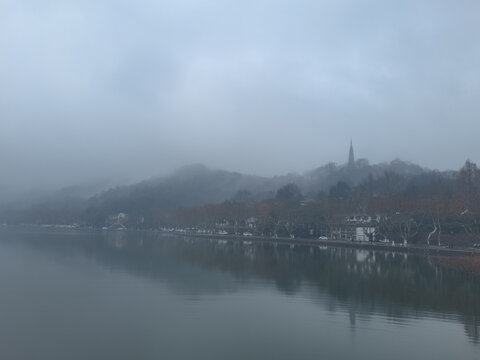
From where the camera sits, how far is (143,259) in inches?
1383

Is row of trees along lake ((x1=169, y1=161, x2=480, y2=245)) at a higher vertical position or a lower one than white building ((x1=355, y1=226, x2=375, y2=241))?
higher

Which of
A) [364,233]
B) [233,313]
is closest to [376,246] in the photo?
[364,233]

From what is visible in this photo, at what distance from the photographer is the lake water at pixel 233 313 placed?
11867 mm

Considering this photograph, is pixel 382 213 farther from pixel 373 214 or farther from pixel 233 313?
pixel 233 313

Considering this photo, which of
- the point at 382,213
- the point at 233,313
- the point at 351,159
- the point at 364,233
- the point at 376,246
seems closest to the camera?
the point at 233,313

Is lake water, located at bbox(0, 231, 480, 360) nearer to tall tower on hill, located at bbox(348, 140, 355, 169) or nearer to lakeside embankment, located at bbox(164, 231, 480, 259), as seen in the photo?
lakeside embankment, located at bbox(164, 231, 480, 259)

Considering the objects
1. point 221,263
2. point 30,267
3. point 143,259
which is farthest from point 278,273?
point 30,267

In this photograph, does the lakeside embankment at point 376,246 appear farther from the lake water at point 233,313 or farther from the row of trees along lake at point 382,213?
the lake water at point 233,313

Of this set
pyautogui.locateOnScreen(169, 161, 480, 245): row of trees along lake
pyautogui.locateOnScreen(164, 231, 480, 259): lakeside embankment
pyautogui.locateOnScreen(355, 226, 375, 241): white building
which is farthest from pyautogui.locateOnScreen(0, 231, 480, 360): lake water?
pyautogui.locateOnScreen(355, 226, 375, 241): white building

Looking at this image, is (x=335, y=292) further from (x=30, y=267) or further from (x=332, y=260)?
(x=30, y=267)

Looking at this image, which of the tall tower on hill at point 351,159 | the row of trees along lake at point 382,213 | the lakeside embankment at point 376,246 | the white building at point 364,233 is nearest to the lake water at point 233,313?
the lakeside embankment at point 376,246

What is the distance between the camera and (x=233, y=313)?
632 inches

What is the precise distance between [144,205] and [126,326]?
136312 mm

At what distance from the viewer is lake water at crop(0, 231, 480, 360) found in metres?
11.9
